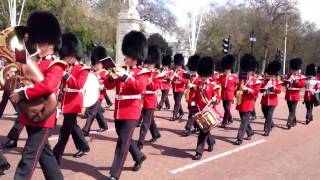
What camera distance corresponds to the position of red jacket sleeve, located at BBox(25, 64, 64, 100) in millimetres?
4227

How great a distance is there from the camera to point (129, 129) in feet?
18.9

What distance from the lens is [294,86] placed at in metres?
11.5

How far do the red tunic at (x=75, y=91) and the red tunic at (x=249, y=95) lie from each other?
3.65m

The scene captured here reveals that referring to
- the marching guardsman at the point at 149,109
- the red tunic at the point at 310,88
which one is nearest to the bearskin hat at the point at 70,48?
the marching guardsman at the point at 149,109

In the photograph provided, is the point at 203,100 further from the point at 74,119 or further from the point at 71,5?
the point at 71,5

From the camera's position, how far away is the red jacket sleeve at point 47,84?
13.9 feet

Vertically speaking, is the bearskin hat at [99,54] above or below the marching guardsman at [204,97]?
above

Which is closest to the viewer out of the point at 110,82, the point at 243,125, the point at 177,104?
the point at 110,82

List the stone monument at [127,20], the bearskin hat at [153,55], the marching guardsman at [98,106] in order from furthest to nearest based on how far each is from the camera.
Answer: the stone monument at [127,20] < the bearskin hat at [153,55] < the marching guardsman at [98,106]

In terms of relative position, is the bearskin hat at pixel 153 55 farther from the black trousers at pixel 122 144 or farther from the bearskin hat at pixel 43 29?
the bearskin hat at pixel 43 29

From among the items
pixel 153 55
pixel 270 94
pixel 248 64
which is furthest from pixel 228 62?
pixel 153 55

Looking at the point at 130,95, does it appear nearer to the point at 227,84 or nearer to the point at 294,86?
the point at 227,84

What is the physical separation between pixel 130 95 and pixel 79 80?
0.94 metres

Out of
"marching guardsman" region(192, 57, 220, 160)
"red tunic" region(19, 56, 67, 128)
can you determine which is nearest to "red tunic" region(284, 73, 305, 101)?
"marching guardsman" region(192, 57, 220, 160)
